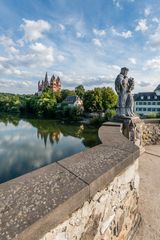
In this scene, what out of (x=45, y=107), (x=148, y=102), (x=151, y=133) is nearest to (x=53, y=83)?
(x=45, y=107)

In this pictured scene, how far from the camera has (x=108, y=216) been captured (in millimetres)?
1780

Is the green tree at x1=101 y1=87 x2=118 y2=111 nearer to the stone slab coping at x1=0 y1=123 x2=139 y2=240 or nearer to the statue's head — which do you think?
the statue's head

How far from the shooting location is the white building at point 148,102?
44.2 metres

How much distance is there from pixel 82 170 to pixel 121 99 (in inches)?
188

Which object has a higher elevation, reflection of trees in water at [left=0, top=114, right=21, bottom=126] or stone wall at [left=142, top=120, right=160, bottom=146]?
stone wall at [left=142, top=120, right=160, bottom=146]

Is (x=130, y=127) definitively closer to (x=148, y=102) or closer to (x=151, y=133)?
(x=151, y=133)

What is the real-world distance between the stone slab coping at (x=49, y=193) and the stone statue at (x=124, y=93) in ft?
14.1

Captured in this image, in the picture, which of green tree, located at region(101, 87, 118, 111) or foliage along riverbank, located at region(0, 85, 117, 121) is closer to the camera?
green tree, located at region(101, 87, 118, 111)

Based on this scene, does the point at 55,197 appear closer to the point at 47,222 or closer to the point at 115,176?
Answer: the point at 47,222

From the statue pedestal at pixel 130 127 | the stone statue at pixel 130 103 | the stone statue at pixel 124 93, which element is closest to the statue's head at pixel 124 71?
the stone statue at pixel 124 93

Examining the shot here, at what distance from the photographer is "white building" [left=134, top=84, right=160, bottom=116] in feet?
145

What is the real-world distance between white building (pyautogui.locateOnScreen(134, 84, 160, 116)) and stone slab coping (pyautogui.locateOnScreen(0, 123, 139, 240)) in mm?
45198

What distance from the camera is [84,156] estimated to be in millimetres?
1986

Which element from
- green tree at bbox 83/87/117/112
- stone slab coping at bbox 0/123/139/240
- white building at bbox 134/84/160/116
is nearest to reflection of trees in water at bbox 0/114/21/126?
green tree at bbox 83/87/117/112
